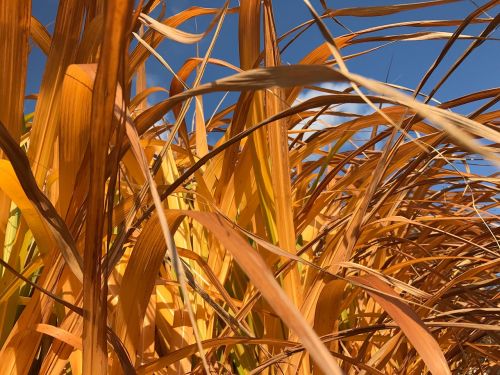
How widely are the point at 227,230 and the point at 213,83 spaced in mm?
82

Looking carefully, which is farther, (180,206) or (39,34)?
(180,206)

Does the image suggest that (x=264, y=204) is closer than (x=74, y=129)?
No

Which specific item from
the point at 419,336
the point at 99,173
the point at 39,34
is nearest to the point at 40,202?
the point at 99,173

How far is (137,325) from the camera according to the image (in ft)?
1.24

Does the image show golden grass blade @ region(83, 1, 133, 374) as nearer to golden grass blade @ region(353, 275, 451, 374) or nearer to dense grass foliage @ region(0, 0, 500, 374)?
dense grass foliage @ region(0, 0, 500, 374)

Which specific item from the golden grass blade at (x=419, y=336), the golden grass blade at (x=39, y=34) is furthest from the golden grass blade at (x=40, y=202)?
the golden grass blade at (x=39, y=34)

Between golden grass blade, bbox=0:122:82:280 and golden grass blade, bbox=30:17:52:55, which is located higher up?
golden grass blade, bbox=30:17:52:55

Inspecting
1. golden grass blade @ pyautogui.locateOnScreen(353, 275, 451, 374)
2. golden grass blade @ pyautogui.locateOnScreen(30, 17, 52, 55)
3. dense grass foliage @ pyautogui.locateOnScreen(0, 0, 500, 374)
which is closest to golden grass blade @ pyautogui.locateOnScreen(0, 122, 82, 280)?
dense grass foliage @ pyautogui.locateOnScreen(0, 0, 500, 374)

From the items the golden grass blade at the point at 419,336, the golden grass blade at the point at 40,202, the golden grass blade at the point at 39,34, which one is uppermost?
the golden grass blade at the point at 39,34

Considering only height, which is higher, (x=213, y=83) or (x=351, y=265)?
(x=213, y=83)

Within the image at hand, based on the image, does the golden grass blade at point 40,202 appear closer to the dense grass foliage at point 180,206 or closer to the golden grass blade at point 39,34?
the dense grass foliage at point 180,206

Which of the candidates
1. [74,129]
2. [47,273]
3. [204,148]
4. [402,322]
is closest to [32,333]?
[47,273]

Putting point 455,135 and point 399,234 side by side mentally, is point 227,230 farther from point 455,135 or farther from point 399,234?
point 399,234

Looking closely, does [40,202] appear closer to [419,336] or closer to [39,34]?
[419,336]
